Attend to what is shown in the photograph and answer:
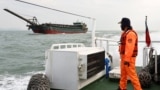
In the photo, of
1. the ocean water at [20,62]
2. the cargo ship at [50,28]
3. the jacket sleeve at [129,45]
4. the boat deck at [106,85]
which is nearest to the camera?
the jacket sleeve at [129,45]

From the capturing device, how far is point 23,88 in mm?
9922

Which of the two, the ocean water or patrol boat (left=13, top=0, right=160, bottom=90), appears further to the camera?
the ocean water

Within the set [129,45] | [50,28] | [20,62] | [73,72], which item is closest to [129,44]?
[129,45]

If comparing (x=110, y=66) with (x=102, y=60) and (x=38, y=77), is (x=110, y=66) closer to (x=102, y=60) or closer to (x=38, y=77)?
(x=102, y=60)

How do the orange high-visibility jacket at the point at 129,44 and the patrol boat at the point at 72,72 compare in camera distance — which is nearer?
the orange high-visibility jacket at the point at 129,44

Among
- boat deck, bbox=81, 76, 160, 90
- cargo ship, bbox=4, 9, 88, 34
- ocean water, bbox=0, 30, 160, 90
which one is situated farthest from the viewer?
cargo ship, bbox=4, 9, 88, 34

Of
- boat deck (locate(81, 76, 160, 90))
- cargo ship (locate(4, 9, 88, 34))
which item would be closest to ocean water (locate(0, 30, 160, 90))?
boat deck (locate(81, 76, 160, 90))

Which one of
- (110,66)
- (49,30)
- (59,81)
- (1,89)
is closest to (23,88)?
(1,89)

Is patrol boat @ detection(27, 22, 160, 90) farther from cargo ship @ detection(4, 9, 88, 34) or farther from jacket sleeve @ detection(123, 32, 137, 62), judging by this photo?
cargo ship @ detection(4, 9, 88, 34)

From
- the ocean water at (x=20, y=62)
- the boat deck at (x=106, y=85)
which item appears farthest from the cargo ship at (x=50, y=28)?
the boat deck at (x=106, y=85)

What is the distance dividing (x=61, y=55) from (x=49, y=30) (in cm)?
5482

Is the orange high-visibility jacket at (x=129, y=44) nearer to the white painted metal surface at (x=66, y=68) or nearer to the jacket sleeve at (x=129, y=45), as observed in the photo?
the jacket sleeve at (x=129, y=45)

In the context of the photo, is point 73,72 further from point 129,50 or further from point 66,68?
point 129,50

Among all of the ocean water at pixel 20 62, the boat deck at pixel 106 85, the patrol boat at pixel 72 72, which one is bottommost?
the ocean water at pixel 20 62
